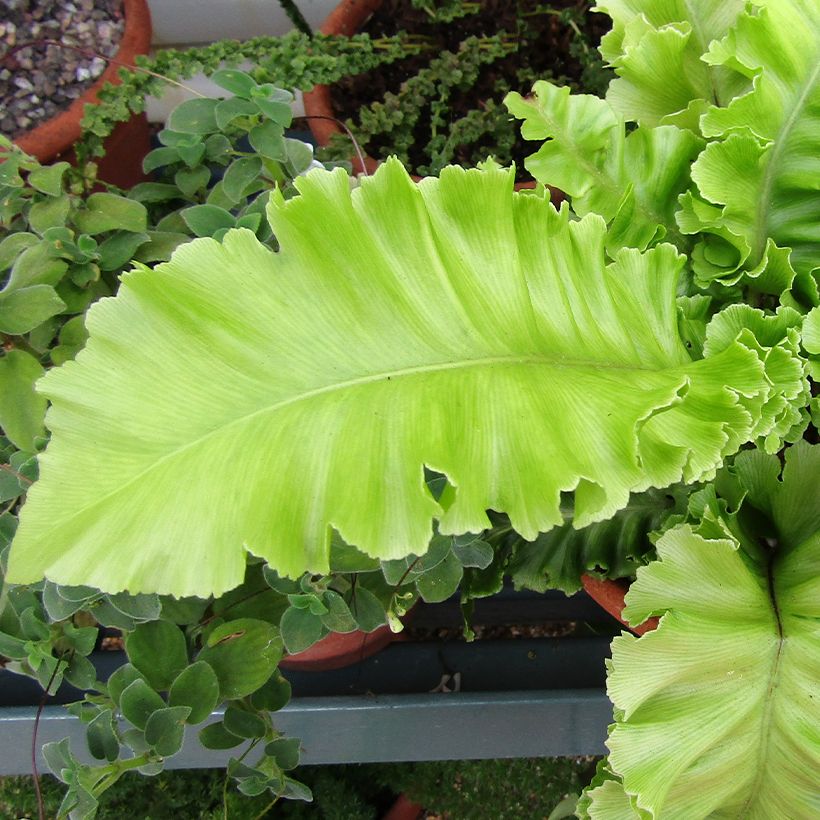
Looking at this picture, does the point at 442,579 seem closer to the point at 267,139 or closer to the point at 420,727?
the point at 420,727

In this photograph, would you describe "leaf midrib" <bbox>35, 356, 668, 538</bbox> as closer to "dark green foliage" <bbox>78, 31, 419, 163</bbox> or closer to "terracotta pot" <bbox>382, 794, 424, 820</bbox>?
"dark green foliage" <bbox>78, 31, 419, 163</bbox>

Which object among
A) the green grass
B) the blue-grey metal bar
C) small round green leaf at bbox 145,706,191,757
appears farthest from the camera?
the green grass

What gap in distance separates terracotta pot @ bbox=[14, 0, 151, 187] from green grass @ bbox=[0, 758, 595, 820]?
75 cm

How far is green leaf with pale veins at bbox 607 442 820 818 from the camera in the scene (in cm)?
57

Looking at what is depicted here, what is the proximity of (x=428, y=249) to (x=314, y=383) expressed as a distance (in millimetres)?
121

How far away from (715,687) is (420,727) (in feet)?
1.16

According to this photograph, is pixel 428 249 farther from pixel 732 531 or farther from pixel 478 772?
pixel 478 772

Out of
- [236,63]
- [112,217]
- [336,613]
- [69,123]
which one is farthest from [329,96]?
[336,613]

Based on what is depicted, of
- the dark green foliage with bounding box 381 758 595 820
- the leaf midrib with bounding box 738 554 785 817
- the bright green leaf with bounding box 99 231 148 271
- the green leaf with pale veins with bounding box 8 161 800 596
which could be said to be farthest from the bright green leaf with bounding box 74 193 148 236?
the dark green foliage with bounding box 381 758 595 820

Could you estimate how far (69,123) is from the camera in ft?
3.27

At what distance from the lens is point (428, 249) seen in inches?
22.4

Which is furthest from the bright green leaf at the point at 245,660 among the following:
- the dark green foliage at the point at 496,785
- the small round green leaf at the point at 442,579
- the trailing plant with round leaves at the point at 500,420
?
the dark green foliage at the point at 496,785

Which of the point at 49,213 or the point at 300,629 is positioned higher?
the point at 49,213

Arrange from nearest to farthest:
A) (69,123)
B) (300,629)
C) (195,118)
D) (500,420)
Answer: (500,420) → (300,629) → (195,118) → (69,123)
